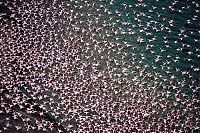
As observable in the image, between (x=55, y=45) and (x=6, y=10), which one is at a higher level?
(x=6, y=10)

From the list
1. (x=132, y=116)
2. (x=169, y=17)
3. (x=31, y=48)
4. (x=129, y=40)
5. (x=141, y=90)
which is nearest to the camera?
(x=132, y=116)

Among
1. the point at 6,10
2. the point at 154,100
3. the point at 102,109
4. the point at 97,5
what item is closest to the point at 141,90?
the point at 154,100

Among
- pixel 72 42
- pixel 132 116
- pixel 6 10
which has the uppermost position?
pixel 6 10

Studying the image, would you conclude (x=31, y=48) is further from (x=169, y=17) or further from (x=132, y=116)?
(x=169, y=17)

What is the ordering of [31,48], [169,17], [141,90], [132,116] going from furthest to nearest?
[169,17]
[31,48]
[141,90]
[132,116]

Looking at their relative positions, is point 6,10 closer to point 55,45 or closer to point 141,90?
point 55,45

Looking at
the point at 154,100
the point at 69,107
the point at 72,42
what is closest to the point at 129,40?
the point at 72,42

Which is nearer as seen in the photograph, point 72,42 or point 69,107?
point 69,107
